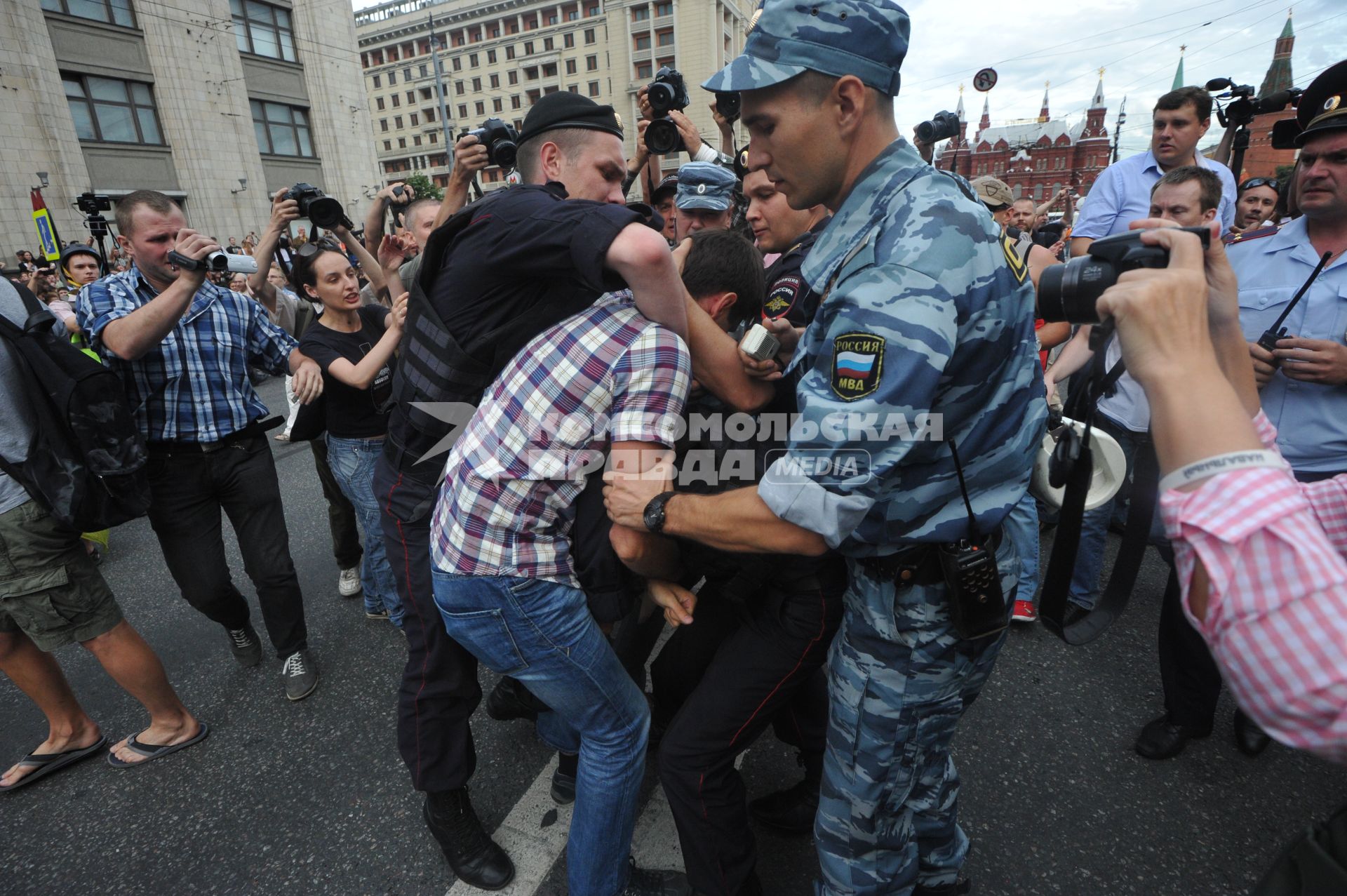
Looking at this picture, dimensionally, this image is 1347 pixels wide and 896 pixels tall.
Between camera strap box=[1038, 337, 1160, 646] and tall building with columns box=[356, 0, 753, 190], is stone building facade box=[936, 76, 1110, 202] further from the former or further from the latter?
camera strap box=[1038, 337, 1160, 646]

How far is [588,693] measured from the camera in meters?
1.65

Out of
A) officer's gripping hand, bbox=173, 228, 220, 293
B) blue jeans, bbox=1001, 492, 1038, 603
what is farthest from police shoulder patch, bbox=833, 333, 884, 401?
officer's gripping hand, bbox=173, 228, 220, 293

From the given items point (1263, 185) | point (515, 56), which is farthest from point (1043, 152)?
point (1263, 185)

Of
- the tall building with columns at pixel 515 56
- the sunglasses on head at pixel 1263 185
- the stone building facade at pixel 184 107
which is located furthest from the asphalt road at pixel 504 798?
the tall building with columns at pixel 515 56

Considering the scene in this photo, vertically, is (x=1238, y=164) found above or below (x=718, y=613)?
above

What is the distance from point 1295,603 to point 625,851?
168 cm

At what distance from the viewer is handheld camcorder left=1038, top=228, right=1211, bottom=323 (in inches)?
38.6

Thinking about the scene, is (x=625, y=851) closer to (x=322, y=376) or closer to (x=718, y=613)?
(x=718, y=613)

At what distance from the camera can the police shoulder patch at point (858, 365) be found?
112 cm

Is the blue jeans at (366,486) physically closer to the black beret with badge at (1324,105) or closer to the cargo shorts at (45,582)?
the cargo shorts at (45,582)

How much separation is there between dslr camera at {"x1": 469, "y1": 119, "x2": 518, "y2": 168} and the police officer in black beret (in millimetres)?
1191

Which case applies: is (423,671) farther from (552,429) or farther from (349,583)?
(349,583)

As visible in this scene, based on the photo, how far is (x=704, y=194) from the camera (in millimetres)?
3826

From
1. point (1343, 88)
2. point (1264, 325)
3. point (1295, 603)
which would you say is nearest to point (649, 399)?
point (1295, 603)
